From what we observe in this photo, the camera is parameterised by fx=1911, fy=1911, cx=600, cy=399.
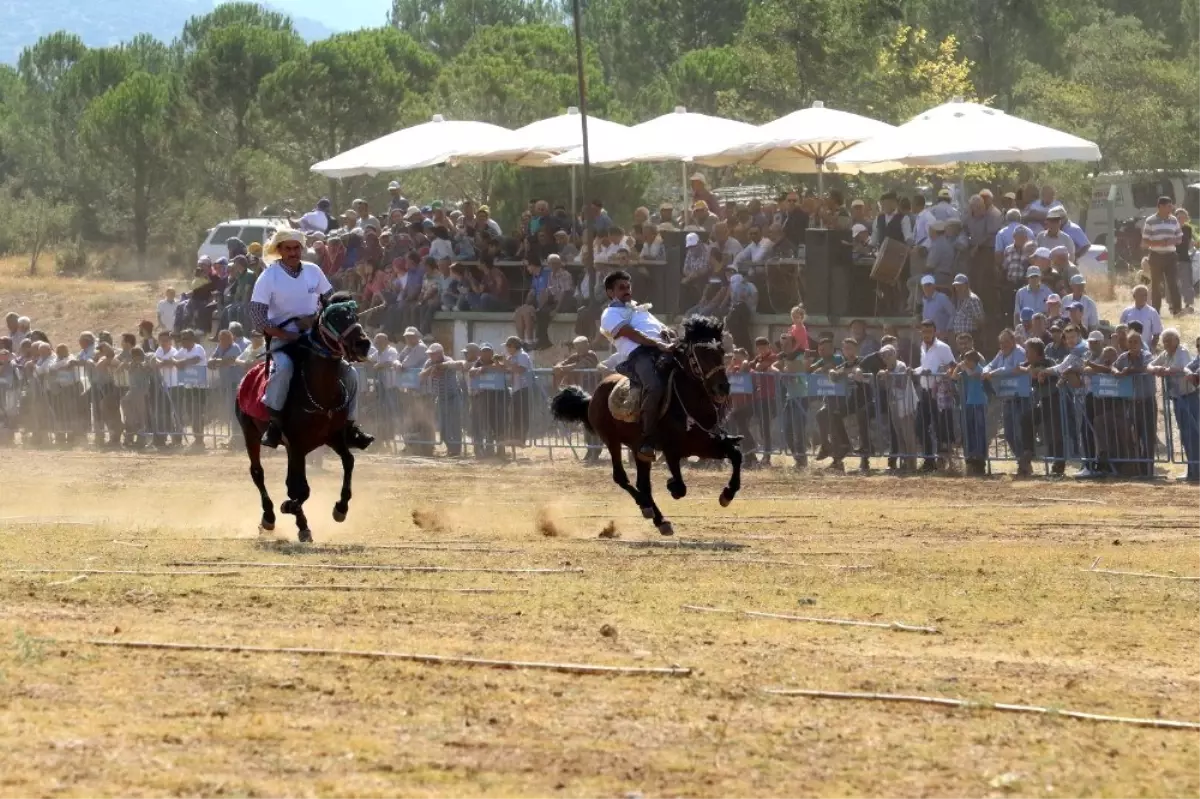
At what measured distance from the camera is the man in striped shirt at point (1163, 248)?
2914 cm

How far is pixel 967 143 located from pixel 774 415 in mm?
5147

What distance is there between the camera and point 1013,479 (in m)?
22.6

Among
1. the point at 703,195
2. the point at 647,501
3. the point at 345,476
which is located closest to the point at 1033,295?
the point at 703,195

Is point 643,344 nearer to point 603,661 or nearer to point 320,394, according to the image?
point 320,394

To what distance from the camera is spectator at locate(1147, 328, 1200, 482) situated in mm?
21469

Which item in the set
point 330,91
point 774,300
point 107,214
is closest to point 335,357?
point 774,300

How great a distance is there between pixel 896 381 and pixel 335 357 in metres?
9.42

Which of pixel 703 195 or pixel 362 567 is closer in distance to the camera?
pixel 362 567

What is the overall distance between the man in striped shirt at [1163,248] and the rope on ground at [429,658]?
68.7ft

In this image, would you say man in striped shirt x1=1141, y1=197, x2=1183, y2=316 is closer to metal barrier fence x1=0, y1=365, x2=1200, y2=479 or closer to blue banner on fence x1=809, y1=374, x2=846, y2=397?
metal barrier fence x1=0, y1=365, x2=1200, y2=479

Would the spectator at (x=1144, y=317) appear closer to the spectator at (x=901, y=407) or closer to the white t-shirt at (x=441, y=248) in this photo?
the spectator at (x=901, y=407)

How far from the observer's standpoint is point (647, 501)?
17.4m

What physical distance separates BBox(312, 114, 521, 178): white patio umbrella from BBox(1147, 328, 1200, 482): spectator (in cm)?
1428

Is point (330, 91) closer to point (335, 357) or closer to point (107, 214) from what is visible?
point (107, 214)
